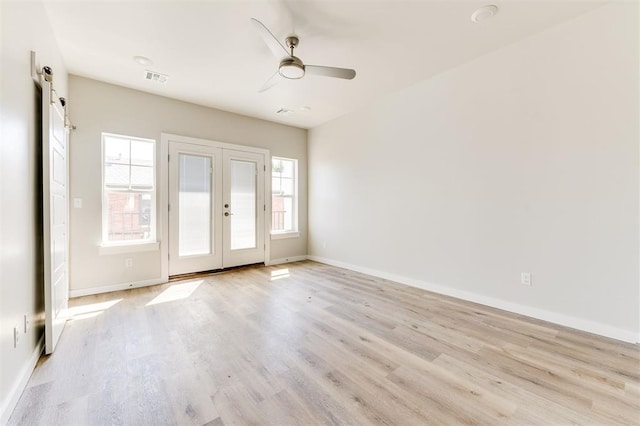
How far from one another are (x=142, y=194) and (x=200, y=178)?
86 centimetres

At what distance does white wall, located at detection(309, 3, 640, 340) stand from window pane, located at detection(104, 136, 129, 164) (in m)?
3.76

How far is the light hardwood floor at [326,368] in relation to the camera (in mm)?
1521

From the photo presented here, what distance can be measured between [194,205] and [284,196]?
1827 mm

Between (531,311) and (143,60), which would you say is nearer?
(531,311)

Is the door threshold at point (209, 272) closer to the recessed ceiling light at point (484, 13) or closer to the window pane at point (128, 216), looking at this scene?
the window pane at point (128, 216)

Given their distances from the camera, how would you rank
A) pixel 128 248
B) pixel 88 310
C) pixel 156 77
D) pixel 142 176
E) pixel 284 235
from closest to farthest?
1. pixel 88 310
2. pixel 156 77
3. pixel 128 248
4. pixel 142 176
5. pixel 284 235

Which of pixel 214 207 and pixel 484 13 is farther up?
pixel 484 13

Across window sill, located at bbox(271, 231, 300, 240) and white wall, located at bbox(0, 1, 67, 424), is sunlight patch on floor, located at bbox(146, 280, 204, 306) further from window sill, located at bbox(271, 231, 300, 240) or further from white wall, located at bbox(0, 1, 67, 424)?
window sill, located at bbox(271, 231, 300, 240)

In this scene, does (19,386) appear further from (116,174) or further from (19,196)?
(116,174)

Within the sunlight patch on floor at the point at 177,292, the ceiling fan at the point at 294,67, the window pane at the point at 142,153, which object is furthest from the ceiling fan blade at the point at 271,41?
the sunlight patch on floor at the point at 177,292

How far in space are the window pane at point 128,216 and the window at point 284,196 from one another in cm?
218

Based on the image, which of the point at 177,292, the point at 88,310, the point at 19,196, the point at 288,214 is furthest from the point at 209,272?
the point at 19,196

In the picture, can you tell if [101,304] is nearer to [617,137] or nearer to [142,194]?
[142,194]

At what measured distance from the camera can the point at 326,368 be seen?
194cm
